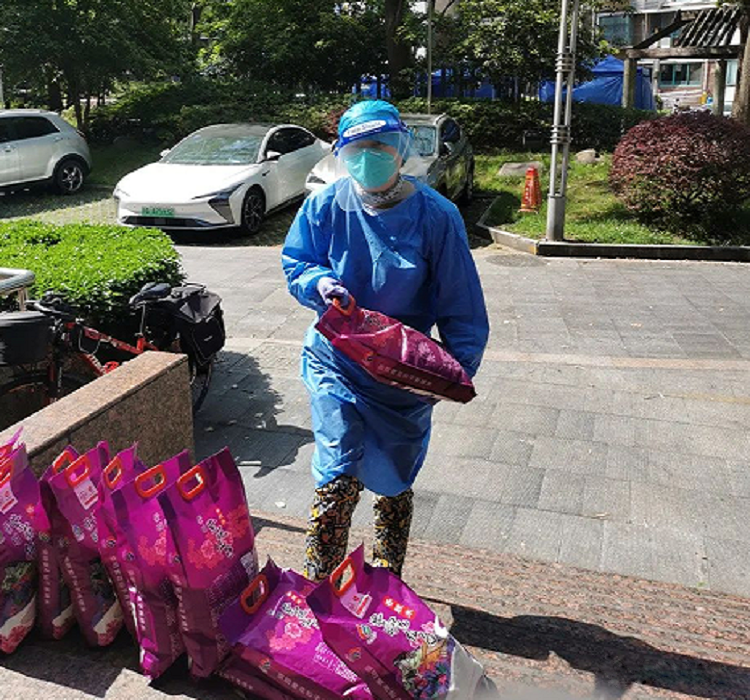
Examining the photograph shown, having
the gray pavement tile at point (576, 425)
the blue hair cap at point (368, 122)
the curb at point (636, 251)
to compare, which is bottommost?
the gray pavement tile at point (576, 425)

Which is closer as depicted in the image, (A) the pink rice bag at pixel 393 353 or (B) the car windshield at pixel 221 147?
(A) the pink rice bag at pixel 393 353

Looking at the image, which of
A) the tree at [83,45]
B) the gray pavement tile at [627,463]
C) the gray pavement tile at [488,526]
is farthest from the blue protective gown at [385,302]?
the tree at [83,45]

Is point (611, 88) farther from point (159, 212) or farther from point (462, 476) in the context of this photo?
point (462, 476)

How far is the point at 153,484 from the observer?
258 cm

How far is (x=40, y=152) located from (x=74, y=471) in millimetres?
13312

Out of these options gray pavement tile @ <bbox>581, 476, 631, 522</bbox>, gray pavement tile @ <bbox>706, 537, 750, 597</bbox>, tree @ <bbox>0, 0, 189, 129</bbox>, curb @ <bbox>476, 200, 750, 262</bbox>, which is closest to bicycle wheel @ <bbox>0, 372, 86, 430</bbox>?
gray pavement tile @ <bbox>581, 476, 631, 522</bbox>

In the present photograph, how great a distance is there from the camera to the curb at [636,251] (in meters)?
10.5

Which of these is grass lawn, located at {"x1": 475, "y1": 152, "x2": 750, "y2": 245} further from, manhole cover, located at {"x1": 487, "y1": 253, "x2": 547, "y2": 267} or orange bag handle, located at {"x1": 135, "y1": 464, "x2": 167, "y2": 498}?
orange bag handle, located at {"x1": 135, "y1": 464, "x2": 167, "y2": 498}

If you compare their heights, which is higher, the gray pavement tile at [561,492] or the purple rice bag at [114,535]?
the purple rice bag at [114,535]

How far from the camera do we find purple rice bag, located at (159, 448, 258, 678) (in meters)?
2.37

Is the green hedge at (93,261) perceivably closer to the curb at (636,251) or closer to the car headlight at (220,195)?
the car headlight at (220,195)

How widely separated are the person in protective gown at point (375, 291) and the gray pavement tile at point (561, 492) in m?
1.67

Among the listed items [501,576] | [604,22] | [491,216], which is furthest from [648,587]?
[604,22]

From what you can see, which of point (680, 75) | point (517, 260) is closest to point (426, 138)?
point (517, 260)
